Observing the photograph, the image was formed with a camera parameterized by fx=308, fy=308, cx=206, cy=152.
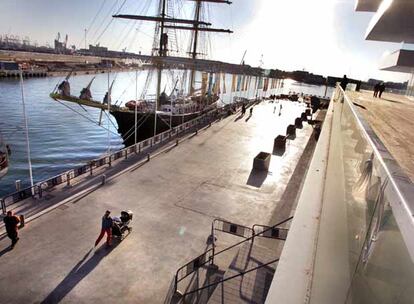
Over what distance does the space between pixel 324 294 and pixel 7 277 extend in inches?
415

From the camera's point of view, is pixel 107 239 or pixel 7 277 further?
pixel 107 239

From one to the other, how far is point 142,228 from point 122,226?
110cm

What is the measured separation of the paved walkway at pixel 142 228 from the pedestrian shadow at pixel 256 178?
66mm

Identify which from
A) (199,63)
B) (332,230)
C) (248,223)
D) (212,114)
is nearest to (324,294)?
(332,230)

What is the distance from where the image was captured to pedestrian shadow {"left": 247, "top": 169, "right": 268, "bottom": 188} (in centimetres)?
1942

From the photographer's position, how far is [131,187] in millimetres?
17250

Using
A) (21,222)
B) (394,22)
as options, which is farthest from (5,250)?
(394,22)

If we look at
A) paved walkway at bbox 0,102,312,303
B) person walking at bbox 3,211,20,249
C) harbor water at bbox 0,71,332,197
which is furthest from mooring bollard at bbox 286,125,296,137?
person walking at bbox 3,211,20,249

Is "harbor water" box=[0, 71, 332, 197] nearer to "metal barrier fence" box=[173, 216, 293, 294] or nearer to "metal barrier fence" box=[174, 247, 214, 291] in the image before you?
"metal barrier fence" box=[173, 216, 293, 294]

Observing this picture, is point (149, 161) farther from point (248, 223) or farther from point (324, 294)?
point (324, 294)

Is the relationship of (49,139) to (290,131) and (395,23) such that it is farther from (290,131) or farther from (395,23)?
(395,23)

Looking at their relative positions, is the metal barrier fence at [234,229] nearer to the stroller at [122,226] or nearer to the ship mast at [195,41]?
the stroller at [122,226]

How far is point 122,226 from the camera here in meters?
12.5

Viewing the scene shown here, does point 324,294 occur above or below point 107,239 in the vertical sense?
above
